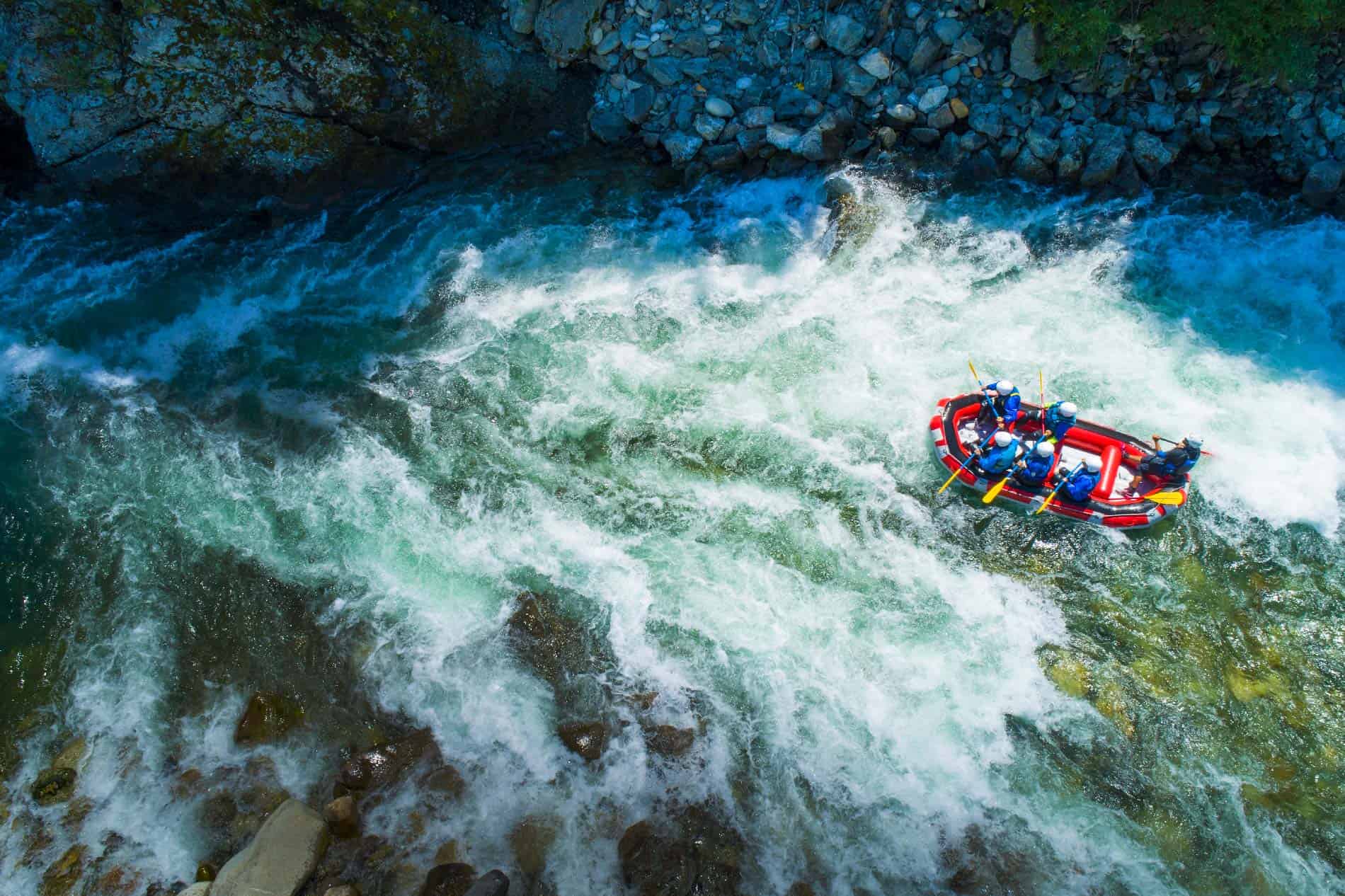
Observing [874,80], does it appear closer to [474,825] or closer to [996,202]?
[996,202]

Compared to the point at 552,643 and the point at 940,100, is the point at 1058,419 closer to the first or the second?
the point at 940,100

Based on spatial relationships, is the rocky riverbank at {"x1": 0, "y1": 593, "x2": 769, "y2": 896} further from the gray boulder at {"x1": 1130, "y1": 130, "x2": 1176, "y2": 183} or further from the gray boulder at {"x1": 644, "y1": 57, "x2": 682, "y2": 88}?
the gray boulder at {"x1": 1130, "y1": 130, "x2": 1176, "y2": 183}

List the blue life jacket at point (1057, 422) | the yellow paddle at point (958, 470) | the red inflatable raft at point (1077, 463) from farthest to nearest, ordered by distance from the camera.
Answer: the blue life jacket at point (1057, 422)
the yellow paddle at point (958, 470)
the red inflatable raft at point (1077, 463)

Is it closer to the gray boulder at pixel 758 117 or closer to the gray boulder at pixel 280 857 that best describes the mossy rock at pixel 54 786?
the gray boulder at pixel 280 857

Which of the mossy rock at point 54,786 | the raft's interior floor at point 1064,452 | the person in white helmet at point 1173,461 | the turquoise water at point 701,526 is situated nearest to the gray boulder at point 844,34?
the turquoise water at point 701,526

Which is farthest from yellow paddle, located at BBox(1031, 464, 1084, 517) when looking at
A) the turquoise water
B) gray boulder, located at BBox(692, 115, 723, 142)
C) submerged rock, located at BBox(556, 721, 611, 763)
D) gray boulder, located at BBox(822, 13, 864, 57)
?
gray boulder, located at BBox(822, 13, 864, 57)

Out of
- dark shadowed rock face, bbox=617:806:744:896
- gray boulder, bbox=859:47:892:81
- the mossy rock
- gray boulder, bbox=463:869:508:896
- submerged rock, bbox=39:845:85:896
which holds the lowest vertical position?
submerged rock, bbox=39:845:85:896
